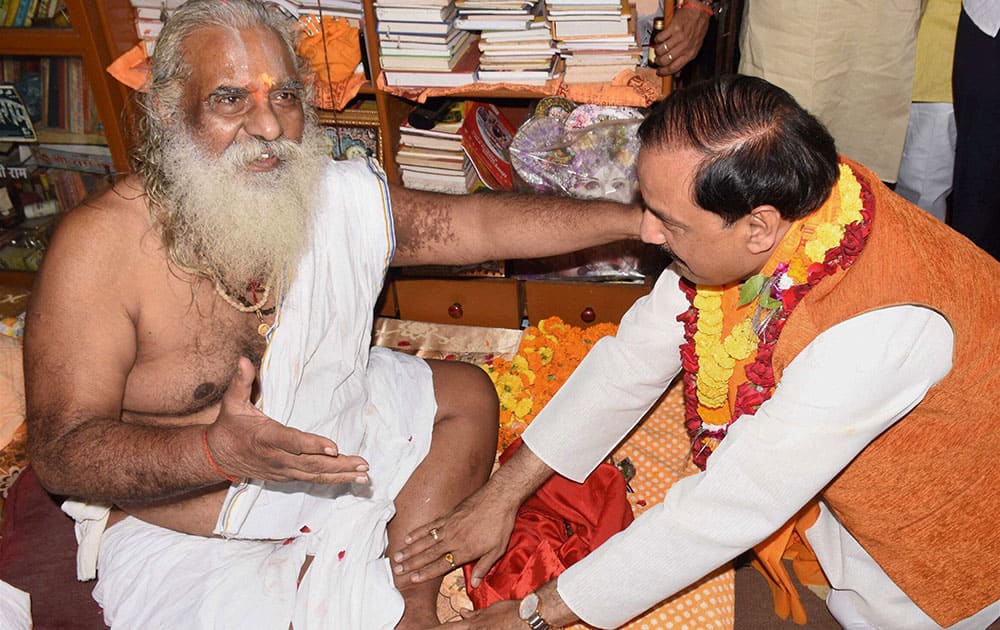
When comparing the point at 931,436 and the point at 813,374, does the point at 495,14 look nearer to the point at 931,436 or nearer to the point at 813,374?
the point at 813,374

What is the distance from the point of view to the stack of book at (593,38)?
10.9 feet

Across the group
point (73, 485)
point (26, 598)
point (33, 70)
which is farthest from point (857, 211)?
point (33, 70)

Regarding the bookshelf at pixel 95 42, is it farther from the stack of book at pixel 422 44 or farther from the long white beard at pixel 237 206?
the long white beard at pixel 237 206

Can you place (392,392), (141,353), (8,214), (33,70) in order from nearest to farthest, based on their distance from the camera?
(141,353) < (392,392) < (33,70) < (8,214)

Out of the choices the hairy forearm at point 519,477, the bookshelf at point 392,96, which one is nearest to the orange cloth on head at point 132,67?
the bookshelf at point 392,96

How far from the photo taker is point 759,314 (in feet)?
6.80

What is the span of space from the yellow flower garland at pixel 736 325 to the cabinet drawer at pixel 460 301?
164 centimetres

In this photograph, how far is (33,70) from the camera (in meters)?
4.05

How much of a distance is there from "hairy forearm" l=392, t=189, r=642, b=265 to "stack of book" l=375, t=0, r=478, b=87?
960 mm

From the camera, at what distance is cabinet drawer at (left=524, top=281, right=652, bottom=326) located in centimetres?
377

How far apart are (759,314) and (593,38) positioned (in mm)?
1736

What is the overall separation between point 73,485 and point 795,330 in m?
1.69

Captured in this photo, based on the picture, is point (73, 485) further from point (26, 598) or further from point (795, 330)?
point (795, 330)

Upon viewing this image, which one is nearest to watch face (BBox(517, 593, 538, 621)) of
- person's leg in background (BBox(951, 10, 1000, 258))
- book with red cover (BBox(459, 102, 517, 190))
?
book with red cover (BBox(459, 102, 517, 190))
